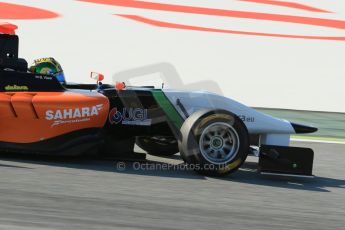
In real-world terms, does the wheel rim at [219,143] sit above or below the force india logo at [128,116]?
below

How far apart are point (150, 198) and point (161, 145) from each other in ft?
8.16

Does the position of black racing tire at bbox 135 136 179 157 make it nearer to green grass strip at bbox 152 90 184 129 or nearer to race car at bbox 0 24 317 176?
race car at bbox 0 24 317 176

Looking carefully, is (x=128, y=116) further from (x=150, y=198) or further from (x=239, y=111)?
(x=150, y=198)

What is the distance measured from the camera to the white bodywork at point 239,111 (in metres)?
6.49

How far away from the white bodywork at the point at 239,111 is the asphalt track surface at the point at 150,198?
46 centimetres

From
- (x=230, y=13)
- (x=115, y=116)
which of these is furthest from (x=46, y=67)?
(x=230, y=13)

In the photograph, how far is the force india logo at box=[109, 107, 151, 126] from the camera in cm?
645

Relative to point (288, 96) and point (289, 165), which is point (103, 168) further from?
point (288, 96)

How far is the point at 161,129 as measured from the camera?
21.4 feet

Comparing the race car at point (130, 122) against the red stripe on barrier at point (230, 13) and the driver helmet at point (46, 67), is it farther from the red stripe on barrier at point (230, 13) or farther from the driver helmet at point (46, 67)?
the red stripe on barrier at point (230, 13)

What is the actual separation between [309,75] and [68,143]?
6724 mm

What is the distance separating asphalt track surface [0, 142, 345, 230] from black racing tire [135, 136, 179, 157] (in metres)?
0.89

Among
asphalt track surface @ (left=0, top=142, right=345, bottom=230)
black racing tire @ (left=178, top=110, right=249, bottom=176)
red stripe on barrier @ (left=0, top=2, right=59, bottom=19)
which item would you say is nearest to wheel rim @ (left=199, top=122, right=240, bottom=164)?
black racing tire @ (left=178, top=110, right=249, bottom=176)

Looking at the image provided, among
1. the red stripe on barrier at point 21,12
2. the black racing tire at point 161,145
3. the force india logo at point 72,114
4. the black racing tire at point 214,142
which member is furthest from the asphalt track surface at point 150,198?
the red stripe on barrier at point 21,12
